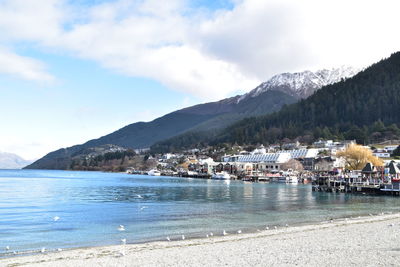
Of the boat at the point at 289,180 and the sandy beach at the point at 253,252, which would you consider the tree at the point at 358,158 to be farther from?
the sandy beach at the point at 253,252

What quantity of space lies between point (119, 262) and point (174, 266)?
289cm

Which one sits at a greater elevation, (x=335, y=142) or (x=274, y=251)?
(x=335, y=142)

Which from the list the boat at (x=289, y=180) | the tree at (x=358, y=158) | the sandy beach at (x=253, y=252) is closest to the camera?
the sandy beach at (x=253, y=252)

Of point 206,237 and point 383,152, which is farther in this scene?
point 383,152

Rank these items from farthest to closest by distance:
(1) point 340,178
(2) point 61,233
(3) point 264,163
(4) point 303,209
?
(3) point 264,163
(1) point 340,178
(4) point 303,209
(2) point 61,233

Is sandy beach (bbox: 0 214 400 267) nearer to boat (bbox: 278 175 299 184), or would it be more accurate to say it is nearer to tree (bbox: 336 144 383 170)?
tree (bbox: 336 144 383 170)

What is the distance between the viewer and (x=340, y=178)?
8750 centimetres

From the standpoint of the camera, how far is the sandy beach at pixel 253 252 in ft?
59.1

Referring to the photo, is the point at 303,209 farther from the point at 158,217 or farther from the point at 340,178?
the point at 340,178

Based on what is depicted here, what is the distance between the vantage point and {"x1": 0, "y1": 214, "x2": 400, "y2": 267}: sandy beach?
1800 centimetres

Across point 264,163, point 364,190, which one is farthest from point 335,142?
point 364,190

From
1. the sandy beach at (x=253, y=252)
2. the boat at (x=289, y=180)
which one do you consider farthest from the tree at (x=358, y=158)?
the sandy beach at (x=253, y=252)

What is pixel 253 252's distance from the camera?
66.6 feet

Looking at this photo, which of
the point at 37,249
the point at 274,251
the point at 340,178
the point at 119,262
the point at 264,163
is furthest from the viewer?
the point at 264,163
